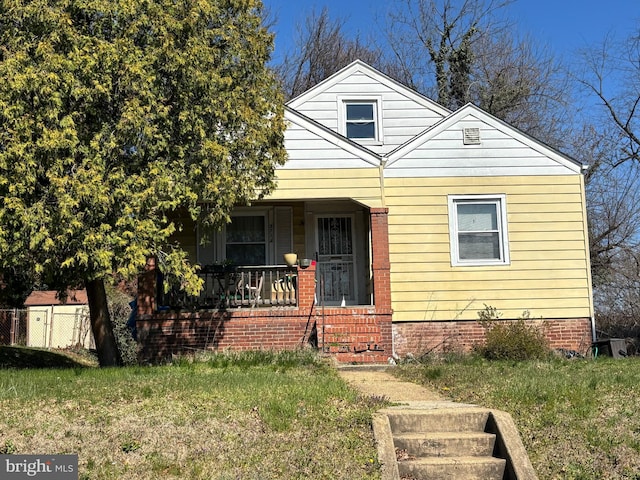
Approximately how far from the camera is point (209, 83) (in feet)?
30.8

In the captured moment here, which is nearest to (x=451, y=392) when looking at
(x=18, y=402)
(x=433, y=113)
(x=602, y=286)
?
(x=18, y=402)

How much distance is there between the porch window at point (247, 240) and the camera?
13961mm

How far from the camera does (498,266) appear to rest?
42.4ft

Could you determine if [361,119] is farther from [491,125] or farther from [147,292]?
[147,292]

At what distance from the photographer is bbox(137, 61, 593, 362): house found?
39.3 feet

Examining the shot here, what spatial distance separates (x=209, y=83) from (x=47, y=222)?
10.2 feet

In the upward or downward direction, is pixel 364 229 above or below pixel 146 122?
below

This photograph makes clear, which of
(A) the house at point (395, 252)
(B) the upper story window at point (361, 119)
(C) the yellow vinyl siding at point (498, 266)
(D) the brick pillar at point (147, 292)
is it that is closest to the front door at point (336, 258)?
(A) the house at point (395, 252)

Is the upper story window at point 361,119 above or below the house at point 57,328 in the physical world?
above

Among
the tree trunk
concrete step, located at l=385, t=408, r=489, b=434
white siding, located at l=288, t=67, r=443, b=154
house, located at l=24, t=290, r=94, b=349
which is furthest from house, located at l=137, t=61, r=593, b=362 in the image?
house, located at l=24, t=290, r=94, b=349

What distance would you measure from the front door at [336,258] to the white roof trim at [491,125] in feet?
6.51

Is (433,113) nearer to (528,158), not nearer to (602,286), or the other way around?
(528,158)

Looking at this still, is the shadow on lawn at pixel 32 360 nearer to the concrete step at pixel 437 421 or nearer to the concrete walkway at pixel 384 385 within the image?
the concrete walkway at pixel 384 385

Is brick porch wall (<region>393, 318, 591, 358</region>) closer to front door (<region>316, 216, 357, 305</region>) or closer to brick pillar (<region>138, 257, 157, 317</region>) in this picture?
front door (<region>316, 216, 357, 305</region>)
